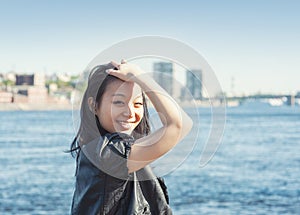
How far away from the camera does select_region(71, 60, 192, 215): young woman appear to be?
1.47m

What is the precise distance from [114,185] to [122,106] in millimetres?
176

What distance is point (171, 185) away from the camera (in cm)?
1609

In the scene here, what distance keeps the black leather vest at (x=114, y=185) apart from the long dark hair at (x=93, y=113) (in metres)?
0.04

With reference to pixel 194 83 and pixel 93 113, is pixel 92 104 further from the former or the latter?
pixel 194 83

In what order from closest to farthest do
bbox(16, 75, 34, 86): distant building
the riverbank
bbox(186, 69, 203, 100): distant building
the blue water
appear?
bbox(186, 69, 203, 100): distant building → the blue water → bbox(16, 75, 34, 86): distant building → the riverbank

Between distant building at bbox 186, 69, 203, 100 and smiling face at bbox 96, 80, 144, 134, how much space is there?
13 centimetres

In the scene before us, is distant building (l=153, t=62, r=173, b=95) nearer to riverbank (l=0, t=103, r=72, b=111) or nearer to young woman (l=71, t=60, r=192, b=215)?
young woman (l=71, t=60, r=192, b=215)

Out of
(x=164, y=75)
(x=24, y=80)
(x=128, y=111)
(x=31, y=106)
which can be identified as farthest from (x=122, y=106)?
(x=31, y=106)

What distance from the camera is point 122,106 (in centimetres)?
152

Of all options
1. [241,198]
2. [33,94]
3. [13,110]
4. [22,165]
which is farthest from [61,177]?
[13,110]

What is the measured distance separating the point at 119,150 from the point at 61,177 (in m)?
16.3

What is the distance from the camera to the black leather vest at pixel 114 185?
1491 mm

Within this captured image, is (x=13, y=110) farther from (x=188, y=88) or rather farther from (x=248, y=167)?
(x=188, y=88)

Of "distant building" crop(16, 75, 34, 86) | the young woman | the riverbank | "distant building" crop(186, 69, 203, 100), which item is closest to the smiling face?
the young woman
